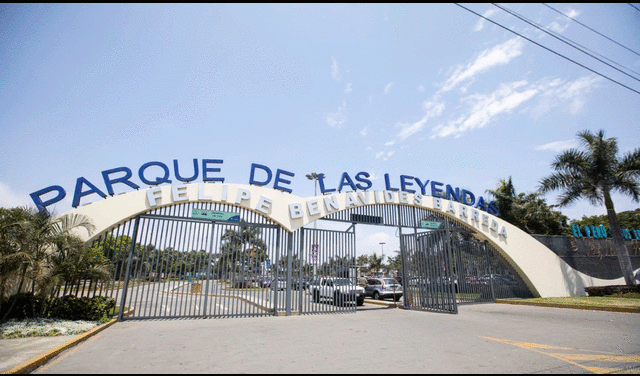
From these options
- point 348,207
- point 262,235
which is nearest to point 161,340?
point 262,235

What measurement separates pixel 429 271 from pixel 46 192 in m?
13.4

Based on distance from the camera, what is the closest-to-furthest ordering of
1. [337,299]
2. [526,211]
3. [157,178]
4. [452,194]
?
[157,178] < [337,299] < [452,194] < [526,211]

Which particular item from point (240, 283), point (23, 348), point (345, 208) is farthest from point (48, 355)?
point (345, 208)

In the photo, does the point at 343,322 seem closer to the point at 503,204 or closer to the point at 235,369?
the point at 235,369

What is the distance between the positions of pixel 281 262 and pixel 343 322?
3171 millimetres

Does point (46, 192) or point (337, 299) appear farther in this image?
point (337, 299)

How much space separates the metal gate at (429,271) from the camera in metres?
11.9

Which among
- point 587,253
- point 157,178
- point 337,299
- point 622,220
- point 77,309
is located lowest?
point 337,299

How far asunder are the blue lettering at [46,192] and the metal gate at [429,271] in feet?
40.7

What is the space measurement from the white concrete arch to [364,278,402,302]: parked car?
6094mm

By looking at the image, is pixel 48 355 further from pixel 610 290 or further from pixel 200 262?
pixel 610 290

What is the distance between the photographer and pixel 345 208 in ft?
41.7

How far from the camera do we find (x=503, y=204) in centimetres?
2919

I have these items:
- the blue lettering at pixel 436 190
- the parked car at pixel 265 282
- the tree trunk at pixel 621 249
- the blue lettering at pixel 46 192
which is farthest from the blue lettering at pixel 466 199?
the blue lettering at pixel 46 192
